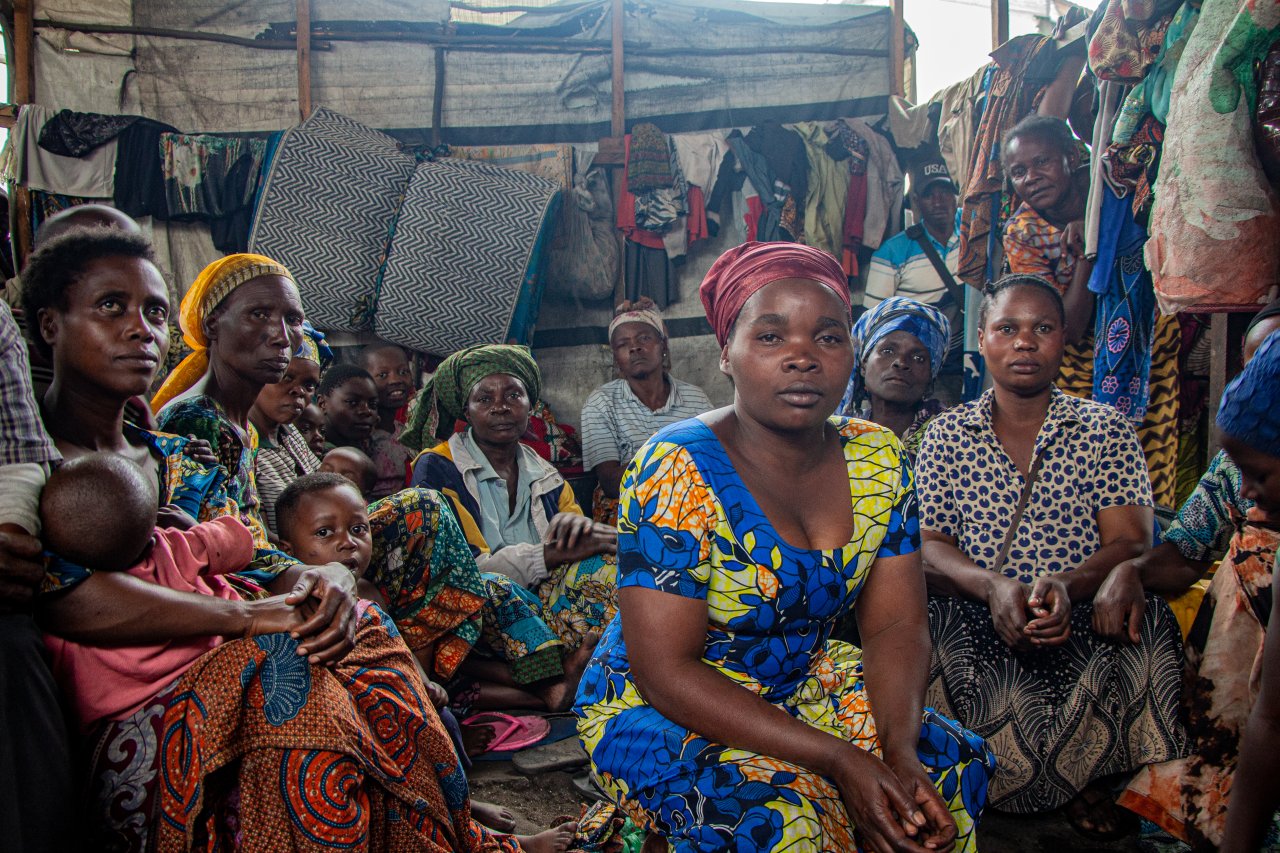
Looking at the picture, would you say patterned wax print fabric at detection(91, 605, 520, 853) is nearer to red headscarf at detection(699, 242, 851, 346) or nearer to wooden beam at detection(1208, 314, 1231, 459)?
red headscarf at detection(699, 242, 851, 346)

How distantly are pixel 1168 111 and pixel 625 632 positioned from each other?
2.92m

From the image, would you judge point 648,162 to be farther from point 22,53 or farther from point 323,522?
point 323,522

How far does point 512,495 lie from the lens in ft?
13.8

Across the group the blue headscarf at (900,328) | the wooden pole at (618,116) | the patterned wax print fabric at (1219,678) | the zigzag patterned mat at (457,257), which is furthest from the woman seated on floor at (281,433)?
the wooden pole at (618,116)

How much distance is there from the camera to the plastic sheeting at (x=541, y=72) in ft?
21.7

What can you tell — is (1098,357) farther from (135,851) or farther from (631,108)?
(631,108)

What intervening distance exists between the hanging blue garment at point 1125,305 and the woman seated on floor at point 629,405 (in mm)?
2366

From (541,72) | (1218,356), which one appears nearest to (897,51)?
(541,72)

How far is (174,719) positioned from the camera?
1738mm

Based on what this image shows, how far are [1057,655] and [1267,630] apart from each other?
91 centimetres

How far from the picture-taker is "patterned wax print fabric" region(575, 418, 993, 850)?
5.19 ft

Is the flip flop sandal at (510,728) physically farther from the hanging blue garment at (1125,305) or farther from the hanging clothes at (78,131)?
the hanging clothes at (78,131)

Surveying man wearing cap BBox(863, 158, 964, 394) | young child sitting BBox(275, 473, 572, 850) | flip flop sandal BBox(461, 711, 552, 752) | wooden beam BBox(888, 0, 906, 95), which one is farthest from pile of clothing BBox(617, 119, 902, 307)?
young child sitting BBox(275, 473, 572, 850)

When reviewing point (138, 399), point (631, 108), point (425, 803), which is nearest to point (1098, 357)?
point (425, 803)
